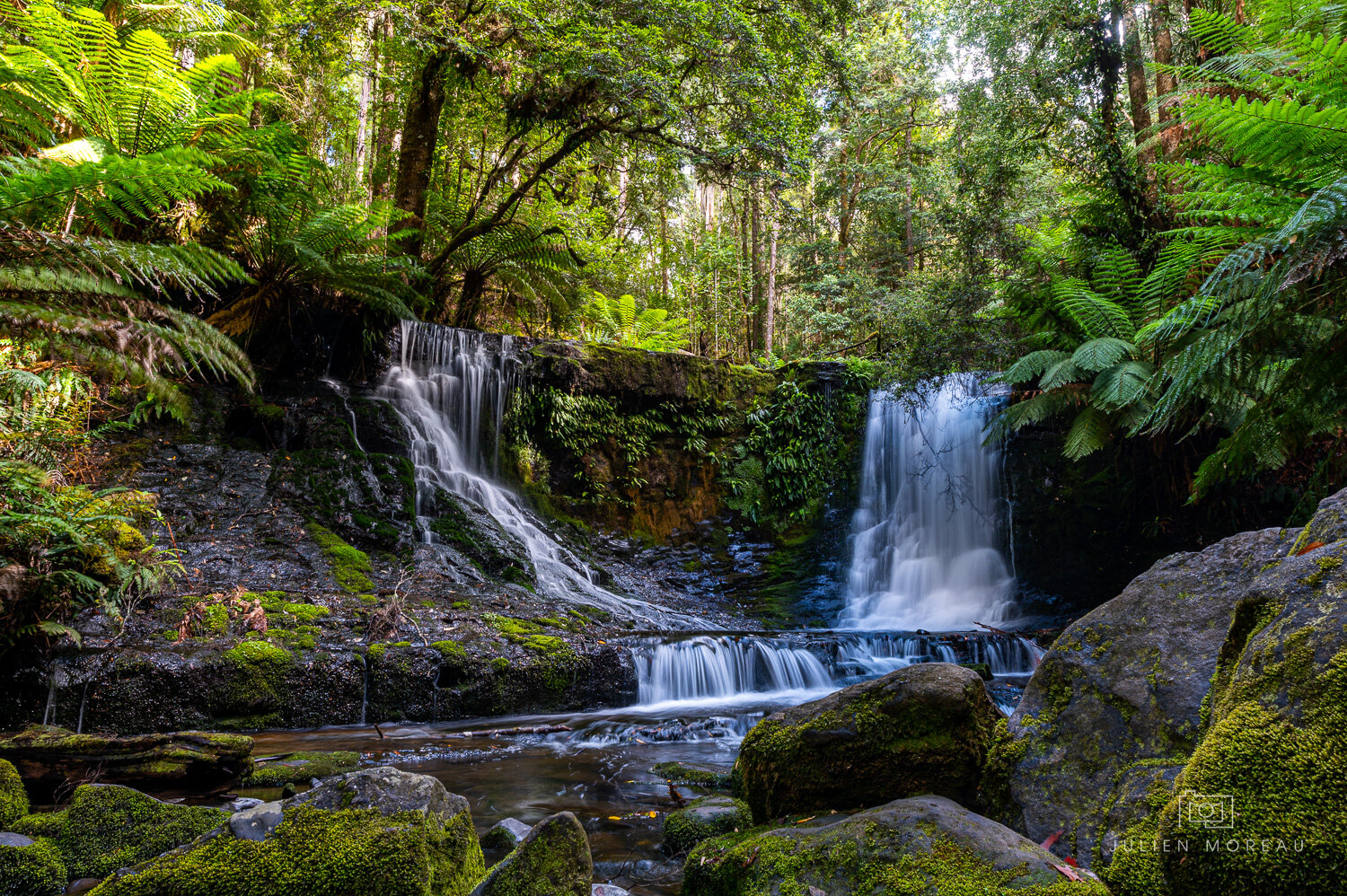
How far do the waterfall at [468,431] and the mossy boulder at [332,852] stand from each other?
519 centimetres

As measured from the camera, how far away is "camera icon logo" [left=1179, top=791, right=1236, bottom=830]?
1.21m

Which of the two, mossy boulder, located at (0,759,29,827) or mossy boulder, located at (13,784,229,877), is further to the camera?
mossy boulder, located at (0,759,29,827)

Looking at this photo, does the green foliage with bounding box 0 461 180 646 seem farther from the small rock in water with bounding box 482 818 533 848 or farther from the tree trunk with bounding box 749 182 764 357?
the tree trunk with bounding box 749 182 764 357

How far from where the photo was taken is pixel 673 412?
10.8 metres

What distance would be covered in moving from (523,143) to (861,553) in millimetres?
7684

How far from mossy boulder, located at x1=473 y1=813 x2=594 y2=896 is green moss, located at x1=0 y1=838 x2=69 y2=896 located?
134 cm

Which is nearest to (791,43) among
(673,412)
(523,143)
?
(523,143)

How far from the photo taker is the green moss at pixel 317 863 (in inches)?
71.9

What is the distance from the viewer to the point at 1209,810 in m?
1.24

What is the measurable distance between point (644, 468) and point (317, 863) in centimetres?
865

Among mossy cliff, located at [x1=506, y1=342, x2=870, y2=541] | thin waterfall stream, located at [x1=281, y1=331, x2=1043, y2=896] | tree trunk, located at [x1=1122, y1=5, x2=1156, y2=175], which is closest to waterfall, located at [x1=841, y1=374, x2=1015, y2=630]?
thin waterfall stream, located at [x1=281, y1=331, x2=1043, y2=896]

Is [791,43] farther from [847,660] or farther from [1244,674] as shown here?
[1244,674]

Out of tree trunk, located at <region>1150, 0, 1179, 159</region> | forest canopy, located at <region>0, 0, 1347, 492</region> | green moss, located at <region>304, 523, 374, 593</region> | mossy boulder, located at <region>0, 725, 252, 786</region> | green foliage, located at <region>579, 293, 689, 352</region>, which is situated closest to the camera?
mossy boulder, located at <region>0, 725, 252, 786</region>

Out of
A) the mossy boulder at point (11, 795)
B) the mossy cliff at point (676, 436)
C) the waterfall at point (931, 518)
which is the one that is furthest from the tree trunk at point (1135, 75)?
the mossy boulder at point (11, 795)
